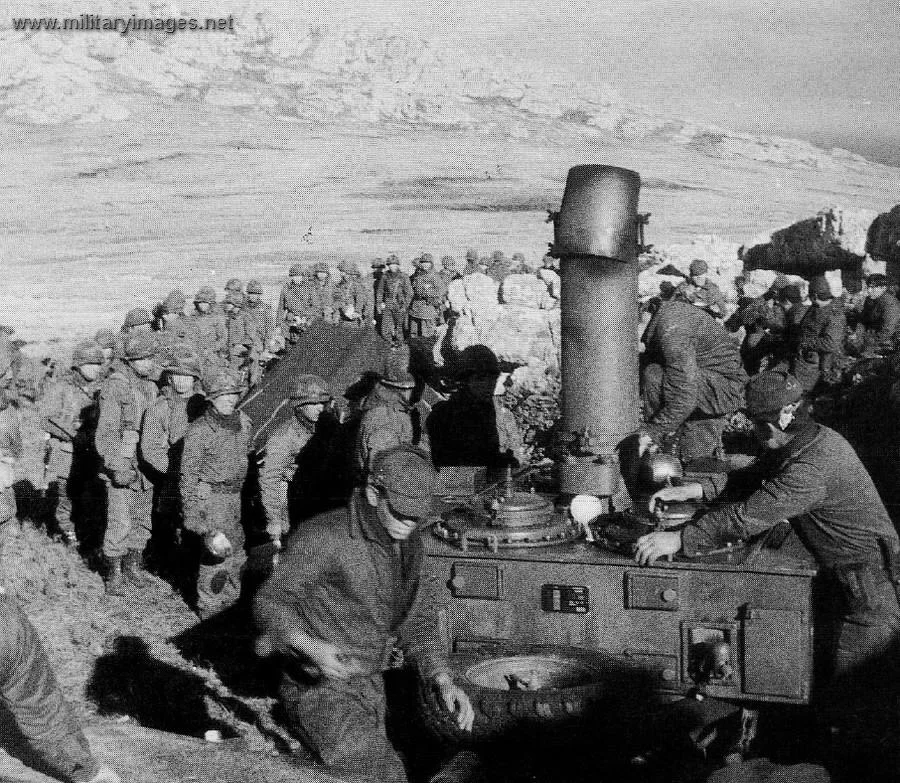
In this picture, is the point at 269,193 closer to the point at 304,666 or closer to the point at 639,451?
the point at 639,451

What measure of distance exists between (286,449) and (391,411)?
950mm

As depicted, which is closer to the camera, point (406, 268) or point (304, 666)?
point (304, 666)

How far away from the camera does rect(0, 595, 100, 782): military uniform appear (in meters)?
3.78

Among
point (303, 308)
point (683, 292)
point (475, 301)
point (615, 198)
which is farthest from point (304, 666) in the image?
point (303, 308)

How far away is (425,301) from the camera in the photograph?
17750 mm

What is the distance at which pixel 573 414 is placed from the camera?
668 centimetres

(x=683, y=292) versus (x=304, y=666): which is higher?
(x=683, y=292)

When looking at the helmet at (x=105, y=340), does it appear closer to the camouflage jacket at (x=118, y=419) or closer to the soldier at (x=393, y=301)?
the camouflage jacket at (x=118, y=419)

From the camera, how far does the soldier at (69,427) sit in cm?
1059

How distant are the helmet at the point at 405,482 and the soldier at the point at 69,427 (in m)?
7.22

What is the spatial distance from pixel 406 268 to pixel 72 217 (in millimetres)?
6709

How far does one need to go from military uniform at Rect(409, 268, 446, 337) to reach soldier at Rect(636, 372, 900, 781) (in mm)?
11661

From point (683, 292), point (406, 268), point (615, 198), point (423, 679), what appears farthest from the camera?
point (406, 268)

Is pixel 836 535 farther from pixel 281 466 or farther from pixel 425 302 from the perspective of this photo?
pixel 425 302
